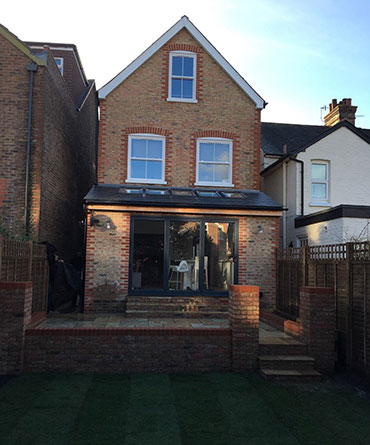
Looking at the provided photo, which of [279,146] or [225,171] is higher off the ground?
[279,146]

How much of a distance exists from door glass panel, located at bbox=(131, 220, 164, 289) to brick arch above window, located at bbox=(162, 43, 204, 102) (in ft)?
15.6

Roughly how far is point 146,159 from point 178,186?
4.47 ft

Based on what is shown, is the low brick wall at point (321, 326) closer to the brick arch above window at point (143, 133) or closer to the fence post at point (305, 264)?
the fence post at point (305, 264)

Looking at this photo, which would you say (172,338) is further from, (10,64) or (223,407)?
(10,64)

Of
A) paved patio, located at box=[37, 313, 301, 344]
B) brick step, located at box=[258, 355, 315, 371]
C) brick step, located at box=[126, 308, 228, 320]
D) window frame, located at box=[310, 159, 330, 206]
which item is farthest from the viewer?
window frame, located at box=[310, 159, 330, 206]

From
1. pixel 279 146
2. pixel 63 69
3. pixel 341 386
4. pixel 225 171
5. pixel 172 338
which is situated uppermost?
pixel 63 69

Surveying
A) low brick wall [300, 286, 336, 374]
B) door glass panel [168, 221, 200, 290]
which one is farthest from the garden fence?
door glass panel [168, 221, 200, 290]

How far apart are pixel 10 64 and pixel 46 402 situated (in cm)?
1014

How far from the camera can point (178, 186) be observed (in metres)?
13.7

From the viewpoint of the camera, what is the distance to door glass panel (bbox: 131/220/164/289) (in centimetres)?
1184

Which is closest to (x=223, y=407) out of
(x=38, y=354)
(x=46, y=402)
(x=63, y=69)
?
(x=46, y=402)

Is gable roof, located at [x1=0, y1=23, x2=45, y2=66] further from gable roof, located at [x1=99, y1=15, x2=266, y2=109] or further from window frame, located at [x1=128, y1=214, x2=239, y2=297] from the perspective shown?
window frame, located at [x1=128, y1=214, x2=239, y2=297]

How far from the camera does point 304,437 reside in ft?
15.7

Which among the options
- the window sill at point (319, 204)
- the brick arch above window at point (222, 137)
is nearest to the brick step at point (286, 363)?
the brick arch above window at point (222, 137)
